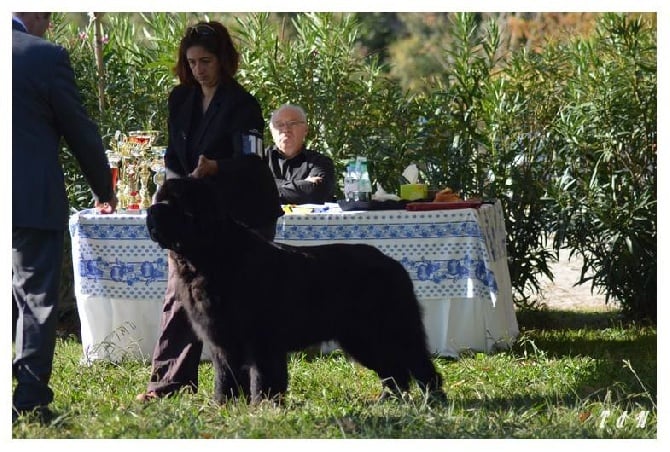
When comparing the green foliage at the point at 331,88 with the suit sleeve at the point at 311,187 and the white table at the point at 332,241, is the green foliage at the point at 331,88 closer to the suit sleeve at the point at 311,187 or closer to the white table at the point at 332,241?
the suit sleeve at the point at 311,187

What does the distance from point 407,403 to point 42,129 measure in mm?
1986

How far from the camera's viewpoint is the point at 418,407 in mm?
4770

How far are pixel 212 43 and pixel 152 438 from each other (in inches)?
71.7

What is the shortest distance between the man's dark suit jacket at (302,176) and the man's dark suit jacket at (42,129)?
8.83 feet

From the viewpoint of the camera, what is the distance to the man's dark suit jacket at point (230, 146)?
4713 mm

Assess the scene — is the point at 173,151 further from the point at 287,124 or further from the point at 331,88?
the point at 331,88

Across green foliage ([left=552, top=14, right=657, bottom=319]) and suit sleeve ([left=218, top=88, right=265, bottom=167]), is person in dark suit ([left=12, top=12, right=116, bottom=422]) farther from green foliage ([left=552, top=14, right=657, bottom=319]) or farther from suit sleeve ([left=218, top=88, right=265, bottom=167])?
green foliage ([left=552, top=14, right=657, bottom=319])

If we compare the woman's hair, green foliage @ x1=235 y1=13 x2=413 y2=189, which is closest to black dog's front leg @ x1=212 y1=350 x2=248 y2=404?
the woman's hair

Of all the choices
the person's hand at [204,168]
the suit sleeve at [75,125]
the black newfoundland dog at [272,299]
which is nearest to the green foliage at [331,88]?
the black newfoundland dog at [272,299]
